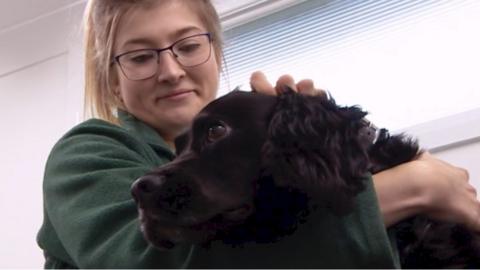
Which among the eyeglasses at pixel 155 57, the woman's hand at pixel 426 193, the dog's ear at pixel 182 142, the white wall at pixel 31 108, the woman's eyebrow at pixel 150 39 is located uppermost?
the woman's eyebrow at pixel 150 39

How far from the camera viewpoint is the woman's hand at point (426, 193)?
0.94m

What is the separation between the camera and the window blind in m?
2.15

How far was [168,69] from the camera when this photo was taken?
1.32 m

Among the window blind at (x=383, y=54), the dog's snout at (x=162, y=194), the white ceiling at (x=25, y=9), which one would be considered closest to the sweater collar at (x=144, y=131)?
the dog's snout at (x=162, y=194)

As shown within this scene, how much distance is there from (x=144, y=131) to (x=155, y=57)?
0.15 meters

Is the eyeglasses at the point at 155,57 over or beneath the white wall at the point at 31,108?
over

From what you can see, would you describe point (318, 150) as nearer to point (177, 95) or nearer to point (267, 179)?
point (267, 179)

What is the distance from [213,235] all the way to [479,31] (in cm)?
157

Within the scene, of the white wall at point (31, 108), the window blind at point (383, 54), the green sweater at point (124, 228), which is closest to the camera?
the green sweater at point (124, 228)

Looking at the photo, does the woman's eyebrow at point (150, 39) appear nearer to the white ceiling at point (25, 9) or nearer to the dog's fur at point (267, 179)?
the dog's fur at point (267, 179)

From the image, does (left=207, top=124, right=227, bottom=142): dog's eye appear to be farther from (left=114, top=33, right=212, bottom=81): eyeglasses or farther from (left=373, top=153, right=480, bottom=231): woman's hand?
(left=114, top=33, right=212, bottom=81): eyeglasses

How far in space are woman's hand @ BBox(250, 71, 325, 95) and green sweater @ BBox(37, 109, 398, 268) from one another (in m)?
0.21

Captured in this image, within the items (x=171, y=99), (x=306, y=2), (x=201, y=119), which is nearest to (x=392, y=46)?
(x=306, y=2)

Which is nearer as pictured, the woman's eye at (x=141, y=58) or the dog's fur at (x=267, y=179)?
the dog's fur at (x=267, y=179)
